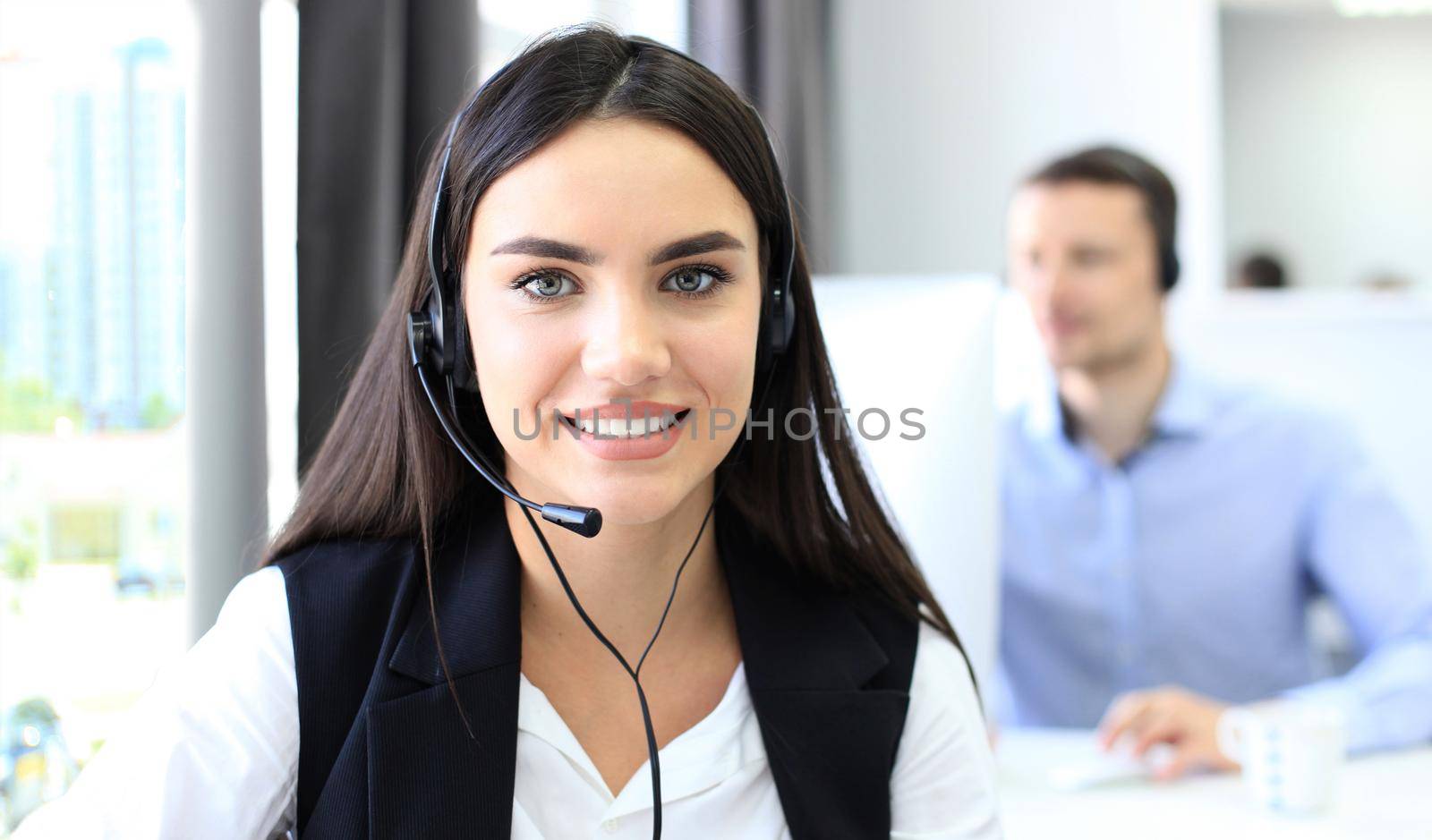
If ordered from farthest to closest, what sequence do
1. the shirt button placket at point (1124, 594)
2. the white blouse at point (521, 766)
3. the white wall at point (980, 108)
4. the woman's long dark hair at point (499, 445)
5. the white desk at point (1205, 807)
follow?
the white wall at point (980, 108) < the shirt button placket at point (1124, 594) < the white desk at point (1205, 807) < the woman's long dark hair at point (499, 445) < the white blouse at point (521, 766)

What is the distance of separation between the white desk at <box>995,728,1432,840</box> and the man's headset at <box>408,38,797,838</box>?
1.56 ft

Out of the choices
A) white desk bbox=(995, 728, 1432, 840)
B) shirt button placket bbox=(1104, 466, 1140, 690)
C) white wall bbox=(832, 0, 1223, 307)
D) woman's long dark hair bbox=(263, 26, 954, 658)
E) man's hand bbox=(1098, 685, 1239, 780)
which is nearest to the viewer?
woman's long dark hair bbox=(263, 26, 954, 658)

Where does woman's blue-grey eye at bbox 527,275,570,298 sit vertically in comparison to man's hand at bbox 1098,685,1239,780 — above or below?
above

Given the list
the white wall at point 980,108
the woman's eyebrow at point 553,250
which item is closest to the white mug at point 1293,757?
the woman's eyebrow at point 553,250

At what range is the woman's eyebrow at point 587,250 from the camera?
867 millimetres

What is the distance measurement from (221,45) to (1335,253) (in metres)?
2.87

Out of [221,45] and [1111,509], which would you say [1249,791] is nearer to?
[1111,509]

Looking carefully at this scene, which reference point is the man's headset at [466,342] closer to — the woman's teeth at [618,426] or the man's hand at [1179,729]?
the woman's teeth at [618,426]

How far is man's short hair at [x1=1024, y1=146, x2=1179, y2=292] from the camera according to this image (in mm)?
2024

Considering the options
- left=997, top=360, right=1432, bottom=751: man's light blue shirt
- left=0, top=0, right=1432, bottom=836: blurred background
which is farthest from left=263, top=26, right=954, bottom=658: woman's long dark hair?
left=997, top=360, right=1432, bottom=751: man's light blue shirt

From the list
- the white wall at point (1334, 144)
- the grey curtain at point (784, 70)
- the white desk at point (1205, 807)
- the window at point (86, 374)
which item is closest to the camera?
the window at point (86, 374)

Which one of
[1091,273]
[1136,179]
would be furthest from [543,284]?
[1136,179]

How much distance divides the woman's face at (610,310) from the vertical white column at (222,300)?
338 millimetres

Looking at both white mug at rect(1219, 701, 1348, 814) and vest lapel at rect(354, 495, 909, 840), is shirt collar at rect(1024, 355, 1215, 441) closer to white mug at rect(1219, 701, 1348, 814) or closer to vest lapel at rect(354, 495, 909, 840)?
white mug at rect(1219, 701, 1348, 814)
